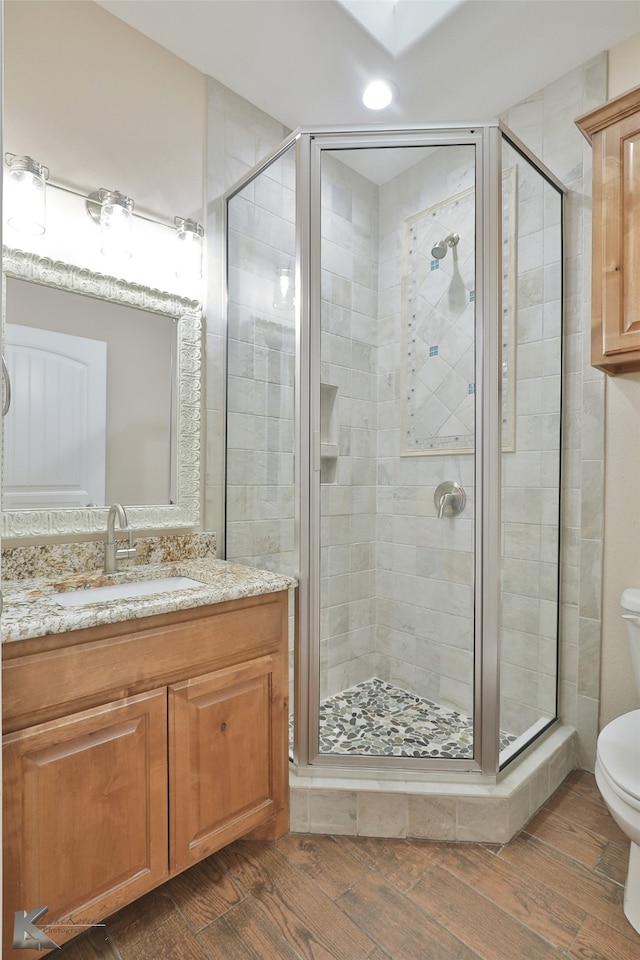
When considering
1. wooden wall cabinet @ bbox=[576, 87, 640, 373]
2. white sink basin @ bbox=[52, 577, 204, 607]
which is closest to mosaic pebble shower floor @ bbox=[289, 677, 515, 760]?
white sink basin @ bbox=[52, 577, 204, 607]

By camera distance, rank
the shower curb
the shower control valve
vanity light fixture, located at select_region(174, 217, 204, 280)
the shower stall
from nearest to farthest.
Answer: the shower curb, the shower stall, the shower control valve, vanity light fixture, located at select_region(174, 217, 204, 280)

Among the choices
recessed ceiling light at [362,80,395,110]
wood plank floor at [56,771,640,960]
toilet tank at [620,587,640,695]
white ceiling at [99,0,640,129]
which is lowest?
wood plank floor at [56,771,640,960]

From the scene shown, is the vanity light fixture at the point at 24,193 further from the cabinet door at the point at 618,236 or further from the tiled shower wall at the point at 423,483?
the cabinet door at the point at 618,236

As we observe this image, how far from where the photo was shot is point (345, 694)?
194 cm

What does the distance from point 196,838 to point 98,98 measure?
2.38m

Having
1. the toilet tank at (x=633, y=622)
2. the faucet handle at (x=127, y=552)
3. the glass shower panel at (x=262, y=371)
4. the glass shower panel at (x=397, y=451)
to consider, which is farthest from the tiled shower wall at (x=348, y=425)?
the toilet tank at (x=633, y=622)

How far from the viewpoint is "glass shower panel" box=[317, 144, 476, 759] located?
178 centimetres

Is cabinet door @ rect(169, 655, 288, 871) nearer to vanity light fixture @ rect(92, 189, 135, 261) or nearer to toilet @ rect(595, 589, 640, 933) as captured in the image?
toilet @ rect(595, 589, 640, 933)

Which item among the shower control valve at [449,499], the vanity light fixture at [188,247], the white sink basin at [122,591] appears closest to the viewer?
the white sink basin at [122,591]

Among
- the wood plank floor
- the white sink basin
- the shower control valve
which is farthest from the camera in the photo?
the shower control valve

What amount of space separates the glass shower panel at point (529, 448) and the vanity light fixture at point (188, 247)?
3.70ft

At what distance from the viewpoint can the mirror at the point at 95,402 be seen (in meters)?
1.60

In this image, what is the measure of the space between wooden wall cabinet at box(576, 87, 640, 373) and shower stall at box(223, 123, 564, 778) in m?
0.24

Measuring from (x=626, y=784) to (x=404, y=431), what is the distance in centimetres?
126
